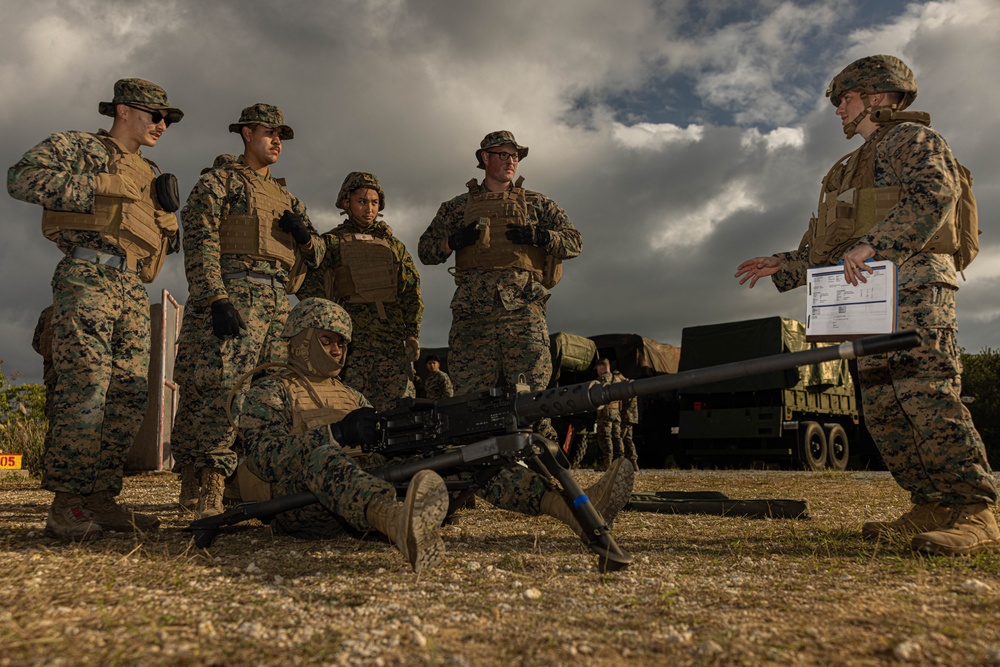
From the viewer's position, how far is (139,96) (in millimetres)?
4602

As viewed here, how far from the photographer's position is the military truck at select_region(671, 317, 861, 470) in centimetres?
1211

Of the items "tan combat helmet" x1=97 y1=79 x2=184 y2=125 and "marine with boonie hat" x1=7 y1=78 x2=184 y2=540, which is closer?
"marine with boonie hat" x1=7 y1=78 x2=184 y2=540

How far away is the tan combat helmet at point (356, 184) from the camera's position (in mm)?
6090

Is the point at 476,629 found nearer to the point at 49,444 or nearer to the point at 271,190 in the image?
the point at 49,444

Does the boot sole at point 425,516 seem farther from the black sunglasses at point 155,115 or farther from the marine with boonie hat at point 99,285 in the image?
the black sunglasses at point 155,115

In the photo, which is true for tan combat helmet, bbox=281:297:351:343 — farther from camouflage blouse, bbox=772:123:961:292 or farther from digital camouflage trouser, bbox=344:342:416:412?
camouflage blouse, bbox=772:123:961:292

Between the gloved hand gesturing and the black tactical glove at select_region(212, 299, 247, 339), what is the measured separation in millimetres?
820

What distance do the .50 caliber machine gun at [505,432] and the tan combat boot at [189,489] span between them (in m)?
1.70

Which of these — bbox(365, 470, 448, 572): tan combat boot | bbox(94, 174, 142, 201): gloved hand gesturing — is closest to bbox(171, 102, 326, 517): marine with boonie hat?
bbox(94, 174, 142, 201): gloved hand gesturing

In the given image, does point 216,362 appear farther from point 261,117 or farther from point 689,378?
point 689,378

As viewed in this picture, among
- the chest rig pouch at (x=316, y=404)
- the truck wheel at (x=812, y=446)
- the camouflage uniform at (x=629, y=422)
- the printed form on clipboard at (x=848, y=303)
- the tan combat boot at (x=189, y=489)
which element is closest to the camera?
the printed form on clipboard at (x=848, y=303)

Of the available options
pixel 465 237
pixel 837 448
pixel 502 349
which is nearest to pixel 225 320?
pixel 465 237

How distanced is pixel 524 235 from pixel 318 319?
195cm

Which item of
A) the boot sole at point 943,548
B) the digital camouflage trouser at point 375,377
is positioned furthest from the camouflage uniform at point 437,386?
the boot sole at point 943,548
